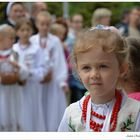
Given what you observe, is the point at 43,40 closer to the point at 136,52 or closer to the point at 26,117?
the point at 26,117

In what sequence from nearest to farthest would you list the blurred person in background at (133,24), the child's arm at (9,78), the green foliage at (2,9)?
the child's arm at (9,78) → the green foliage at (2,9) → the blurred person in background at (133,24)

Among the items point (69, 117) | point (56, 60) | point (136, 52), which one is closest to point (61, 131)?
point (69, 117)

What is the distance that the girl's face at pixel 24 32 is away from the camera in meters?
3.84

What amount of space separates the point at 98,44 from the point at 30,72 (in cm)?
235

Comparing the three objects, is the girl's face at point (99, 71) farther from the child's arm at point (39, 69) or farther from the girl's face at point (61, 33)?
the girl's face at point (61, 33)

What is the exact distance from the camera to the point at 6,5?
383 centimetres

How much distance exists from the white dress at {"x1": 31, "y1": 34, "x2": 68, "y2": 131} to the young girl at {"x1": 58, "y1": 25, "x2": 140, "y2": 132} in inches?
96.4

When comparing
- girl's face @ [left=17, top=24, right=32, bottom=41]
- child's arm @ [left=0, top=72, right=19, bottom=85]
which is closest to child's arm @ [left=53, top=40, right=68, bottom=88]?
girl's face @ [left=17, top=24, right=32, bottom=41]

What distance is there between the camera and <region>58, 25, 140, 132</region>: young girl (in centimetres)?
151

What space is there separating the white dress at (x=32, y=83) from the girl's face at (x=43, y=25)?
0.21m

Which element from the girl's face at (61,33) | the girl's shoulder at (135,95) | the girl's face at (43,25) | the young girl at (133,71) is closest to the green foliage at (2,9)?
the girl's face at (43,25)

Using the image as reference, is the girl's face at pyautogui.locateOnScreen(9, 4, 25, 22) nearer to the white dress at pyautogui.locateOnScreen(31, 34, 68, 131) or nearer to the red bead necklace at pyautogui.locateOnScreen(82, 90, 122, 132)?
the white dress at pyautogui.locateOnScreen(31, 34, 68, 131)

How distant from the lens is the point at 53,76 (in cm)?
407

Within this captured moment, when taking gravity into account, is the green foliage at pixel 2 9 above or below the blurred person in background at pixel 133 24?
above
